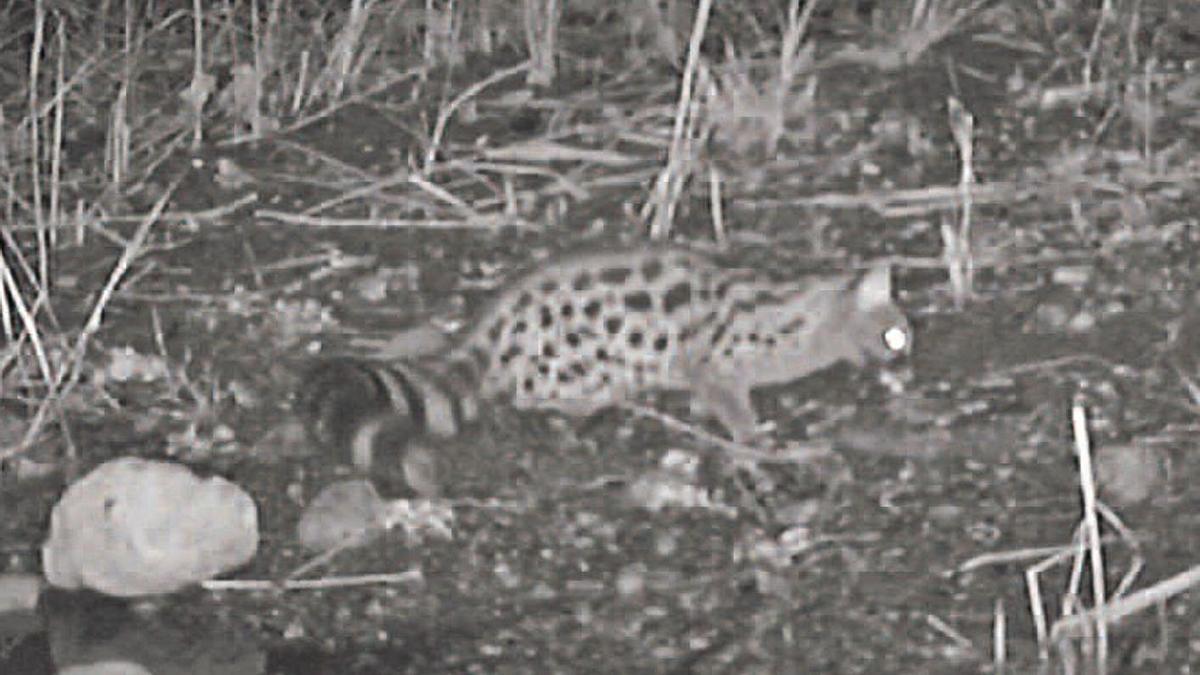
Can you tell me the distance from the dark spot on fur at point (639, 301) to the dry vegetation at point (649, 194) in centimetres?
28

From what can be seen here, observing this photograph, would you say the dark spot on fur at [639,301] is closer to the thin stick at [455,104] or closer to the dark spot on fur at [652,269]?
the dark spot on fur at [652,269]

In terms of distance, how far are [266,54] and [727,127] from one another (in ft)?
2.17

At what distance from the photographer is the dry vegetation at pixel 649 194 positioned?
252 cm

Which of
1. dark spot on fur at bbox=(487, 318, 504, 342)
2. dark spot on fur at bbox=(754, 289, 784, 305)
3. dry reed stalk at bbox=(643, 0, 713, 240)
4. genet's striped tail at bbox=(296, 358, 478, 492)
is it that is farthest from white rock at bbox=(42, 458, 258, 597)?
dry reed stalk at bbox=(643, 0, 713, 240)

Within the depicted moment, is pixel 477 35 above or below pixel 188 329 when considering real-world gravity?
above

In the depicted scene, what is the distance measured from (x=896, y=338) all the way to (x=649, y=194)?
19.4 inches

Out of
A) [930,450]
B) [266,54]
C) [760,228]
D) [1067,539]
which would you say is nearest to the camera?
[1067,539]

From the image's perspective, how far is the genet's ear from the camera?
2.86m

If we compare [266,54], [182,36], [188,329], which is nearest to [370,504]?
[188,329]

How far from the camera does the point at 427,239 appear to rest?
322 cm

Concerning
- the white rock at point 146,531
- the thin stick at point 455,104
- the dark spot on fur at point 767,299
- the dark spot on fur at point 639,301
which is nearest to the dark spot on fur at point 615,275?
the dark spot on fur at point 639,301

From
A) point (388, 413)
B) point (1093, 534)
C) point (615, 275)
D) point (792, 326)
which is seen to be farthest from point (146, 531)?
point (1093, 534)

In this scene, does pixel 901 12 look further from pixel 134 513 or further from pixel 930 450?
pixel 134 513

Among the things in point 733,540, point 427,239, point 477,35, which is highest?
point 477,35
